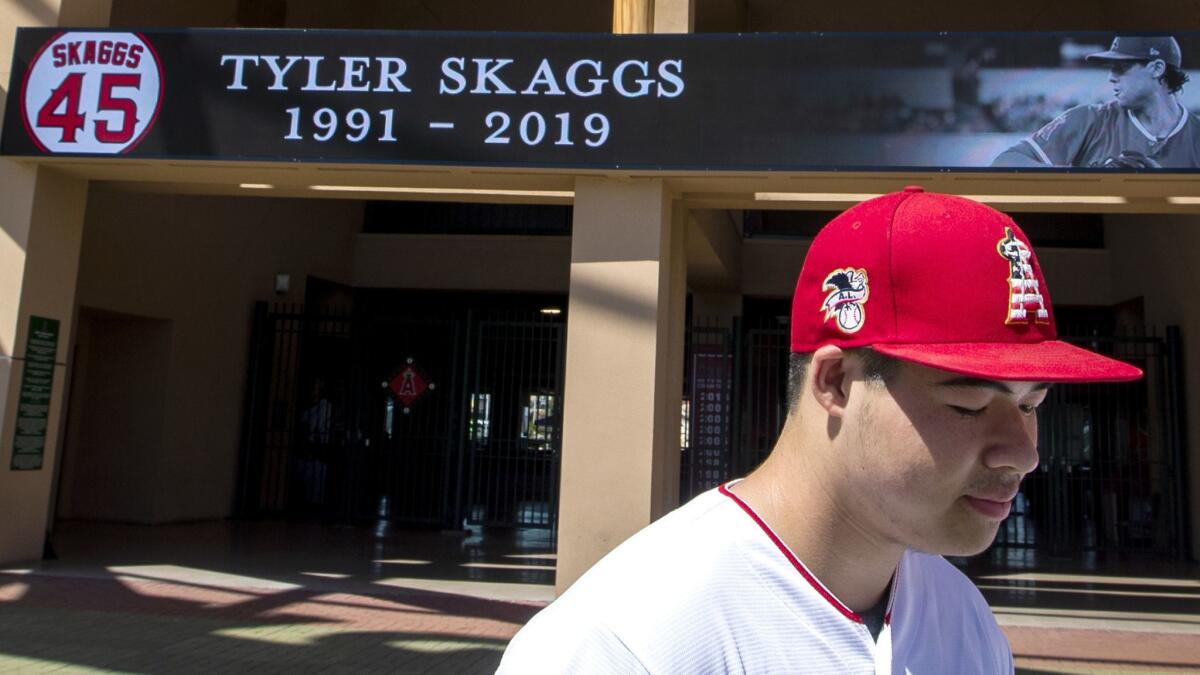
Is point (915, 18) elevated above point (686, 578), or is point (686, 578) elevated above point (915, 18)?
point (915, 18)

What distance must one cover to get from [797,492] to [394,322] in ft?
40.1

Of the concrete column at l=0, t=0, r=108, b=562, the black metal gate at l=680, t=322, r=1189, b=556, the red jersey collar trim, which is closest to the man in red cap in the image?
the black metal gate at l=680, t=322, r=1189, b=556

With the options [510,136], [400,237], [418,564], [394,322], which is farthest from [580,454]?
[400,237]

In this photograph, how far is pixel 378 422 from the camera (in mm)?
14148

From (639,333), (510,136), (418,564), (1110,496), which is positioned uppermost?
(510,136)

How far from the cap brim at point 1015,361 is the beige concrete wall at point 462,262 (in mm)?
13569

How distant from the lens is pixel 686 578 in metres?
1.16

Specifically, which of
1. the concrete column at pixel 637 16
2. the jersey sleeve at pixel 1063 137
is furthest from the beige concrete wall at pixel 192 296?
the jersey sleeve at pixel 1063 137

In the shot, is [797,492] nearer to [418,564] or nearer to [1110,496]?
[418,564]

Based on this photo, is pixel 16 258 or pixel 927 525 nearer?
pixel 927 525

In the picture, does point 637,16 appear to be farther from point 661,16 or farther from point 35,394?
point 35,394

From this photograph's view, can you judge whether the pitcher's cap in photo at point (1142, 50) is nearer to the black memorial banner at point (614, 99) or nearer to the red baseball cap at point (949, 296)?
the black memorial banner at point (614, 99)

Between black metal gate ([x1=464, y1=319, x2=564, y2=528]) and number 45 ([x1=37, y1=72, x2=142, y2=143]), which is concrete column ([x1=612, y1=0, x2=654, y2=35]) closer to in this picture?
number 45 ([x1=37, y1=72, x2=142, y2=143])

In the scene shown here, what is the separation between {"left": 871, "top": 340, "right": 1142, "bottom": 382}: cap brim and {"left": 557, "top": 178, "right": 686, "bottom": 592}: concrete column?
649 cm
